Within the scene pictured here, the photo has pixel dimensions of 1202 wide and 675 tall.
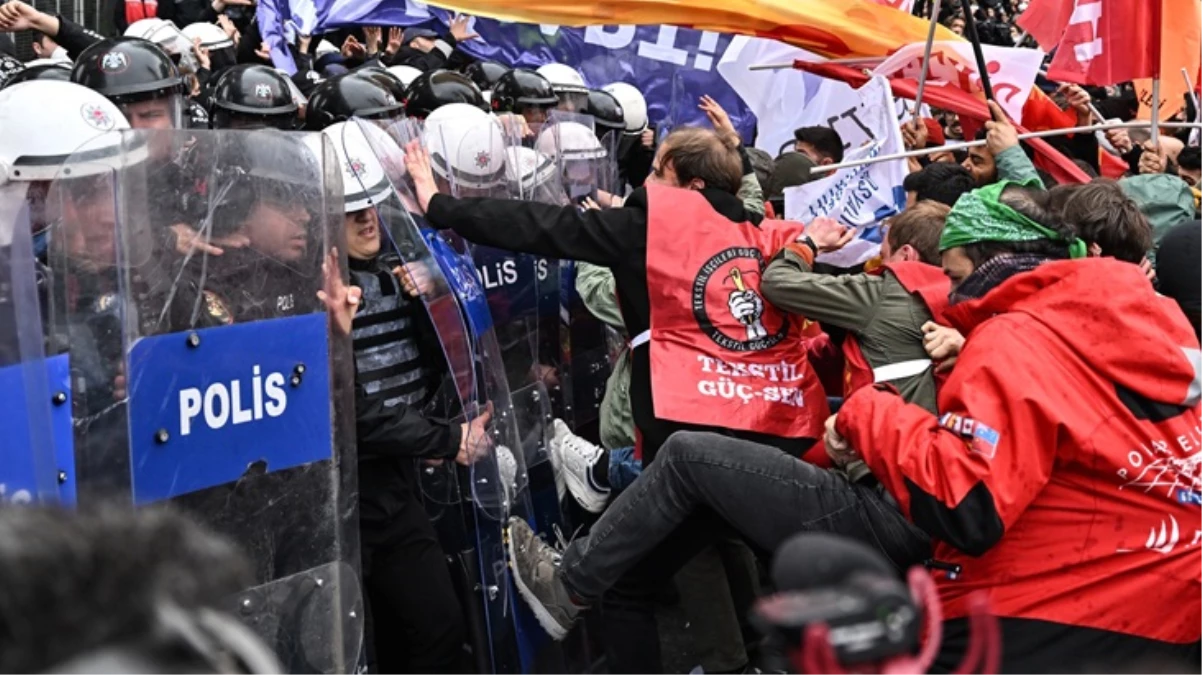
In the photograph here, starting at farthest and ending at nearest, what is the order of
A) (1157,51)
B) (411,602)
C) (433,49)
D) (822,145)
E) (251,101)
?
(433,49)
(822,145)
(1157,51)
(251,101)
(411,602)

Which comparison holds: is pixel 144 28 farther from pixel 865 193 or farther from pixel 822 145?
pixel 865 193

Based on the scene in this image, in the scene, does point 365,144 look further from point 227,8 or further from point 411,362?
point 227,8

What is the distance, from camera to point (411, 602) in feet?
13.7

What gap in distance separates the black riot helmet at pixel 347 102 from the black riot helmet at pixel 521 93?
1272mm

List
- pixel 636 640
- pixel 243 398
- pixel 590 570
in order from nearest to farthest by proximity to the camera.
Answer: pixel 243 398 < pixel 590 570 < pixel 636 640

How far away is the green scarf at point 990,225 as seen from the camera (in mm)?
3490

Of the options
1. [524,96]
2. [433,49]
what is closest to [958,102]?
[524,96]

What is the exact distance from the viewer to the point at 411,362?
4.31 metres

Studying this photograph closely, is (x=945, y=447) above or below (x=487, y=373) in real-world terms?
above

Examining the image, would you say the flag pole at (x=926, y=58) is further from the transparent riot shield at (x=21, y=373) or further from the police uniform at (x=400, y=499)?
the transparent riot shield at (x=21, y=373)

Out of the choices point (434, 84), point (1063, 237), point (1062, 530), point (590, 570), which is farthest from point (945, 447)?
point (434, 84)

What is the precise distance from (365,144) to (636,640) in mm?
1710

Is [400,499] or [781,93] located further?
[781,93]

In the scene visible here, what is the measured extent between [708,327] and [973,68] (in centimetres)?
308
